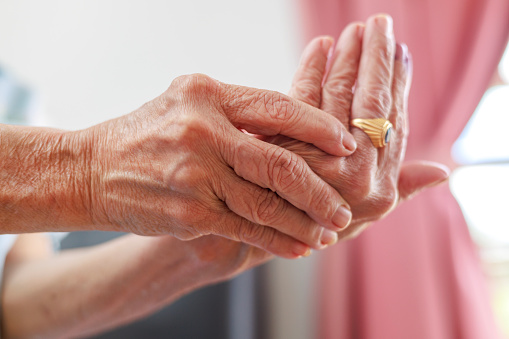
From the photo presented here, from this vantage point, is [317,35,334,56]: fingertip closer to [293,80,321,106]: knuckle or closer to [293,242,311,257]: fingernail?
[293,80,321,106]: knuckle

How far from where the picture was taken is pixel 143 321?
4.84ft

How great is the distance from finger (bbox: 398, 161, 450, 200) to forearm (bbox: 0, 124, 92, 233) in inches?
22.2

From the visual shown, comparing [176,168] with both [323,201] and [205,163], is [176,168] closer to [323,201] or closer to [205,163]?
[205,163]

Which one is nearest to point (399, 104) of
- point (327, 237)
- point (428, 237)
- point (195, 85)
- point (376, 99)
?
point (376, 99)

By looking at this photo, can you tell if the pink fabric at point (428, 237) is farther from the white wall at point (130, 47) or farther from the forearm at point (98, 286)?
the forearm at point (98, 286)

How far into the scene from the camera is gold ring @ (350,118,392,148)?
751mm

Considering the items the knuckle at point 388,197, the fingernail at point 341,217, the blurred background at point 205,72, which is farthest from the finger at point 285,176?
the blurred background at point 205,72

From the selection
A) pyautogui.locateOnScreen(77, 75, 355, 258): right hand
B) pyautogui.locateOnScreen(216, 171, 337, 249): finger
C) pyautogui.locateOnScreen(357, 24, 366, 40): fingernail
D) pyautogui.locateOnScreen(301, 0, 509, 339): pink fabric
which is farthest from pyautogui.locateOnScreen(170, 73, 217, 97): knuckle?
pyautogui.locateOnScreen(301, 0, 509, 339): pink fabric

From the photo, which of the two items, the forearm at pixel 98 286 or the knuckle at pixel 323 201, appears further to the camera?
the forearm at pixel 98 286

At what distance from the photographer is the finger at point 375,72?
0.77 m

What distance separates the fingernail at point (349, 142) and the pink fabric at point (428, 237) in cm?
95

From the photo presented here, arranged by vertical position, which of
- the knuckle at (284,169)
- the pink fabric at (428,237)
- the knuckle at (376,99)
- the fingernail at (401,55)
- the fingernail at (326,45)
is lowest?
the pink fabric at (428,237)

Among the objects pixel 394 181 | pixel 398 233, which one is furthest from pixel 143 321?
pixel 394 181

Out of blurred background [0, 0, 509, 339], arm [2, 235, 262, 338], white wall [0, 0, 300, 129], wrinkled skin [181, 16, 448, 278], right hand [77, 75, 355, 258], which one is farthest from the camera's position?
white wall [0, 0, 300, 129]
